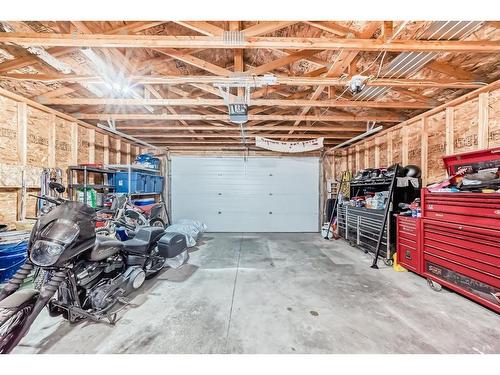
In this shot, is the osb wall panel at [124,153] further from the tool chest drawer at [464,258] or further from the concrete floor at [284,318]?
the tool chest drawer at [464,258]

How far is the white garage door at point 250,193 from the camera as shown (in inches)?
249

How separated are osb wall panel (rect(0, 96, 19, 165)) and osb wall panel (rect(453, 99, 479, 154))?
693 cm

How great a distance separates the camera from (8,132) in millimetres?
2773

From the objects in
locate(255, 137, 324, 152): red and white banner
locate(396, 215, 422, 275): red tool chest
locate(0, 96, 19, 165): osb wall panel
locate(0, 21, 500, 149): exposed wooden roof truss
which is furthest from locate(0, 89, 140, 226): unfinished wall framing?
locate(396, 215, 422, 275): red tool chest

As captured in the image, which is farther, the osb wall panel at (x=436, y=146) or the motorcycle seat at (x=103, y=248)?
the osb wall panel at (x=436, y=146)

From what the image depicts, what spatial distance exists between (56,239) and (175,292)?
1.48m

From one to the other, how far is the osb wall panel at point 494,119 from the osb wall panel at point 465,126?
153 millimetres

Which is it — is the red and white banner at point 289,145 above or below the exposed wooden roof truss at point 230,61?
below

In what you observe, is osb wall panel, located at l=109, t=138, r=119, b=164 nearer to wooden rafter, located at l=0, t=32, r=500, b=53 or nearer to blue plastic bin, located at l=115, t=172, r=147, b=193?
blue plastic bin, located at l=115, t=172, r=147, b=193

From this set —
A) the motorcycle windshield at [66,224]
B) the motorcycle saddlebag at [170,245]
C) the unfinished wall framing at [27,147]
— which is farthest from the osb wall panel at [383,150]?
the unfinished wall framing at [27,147]
